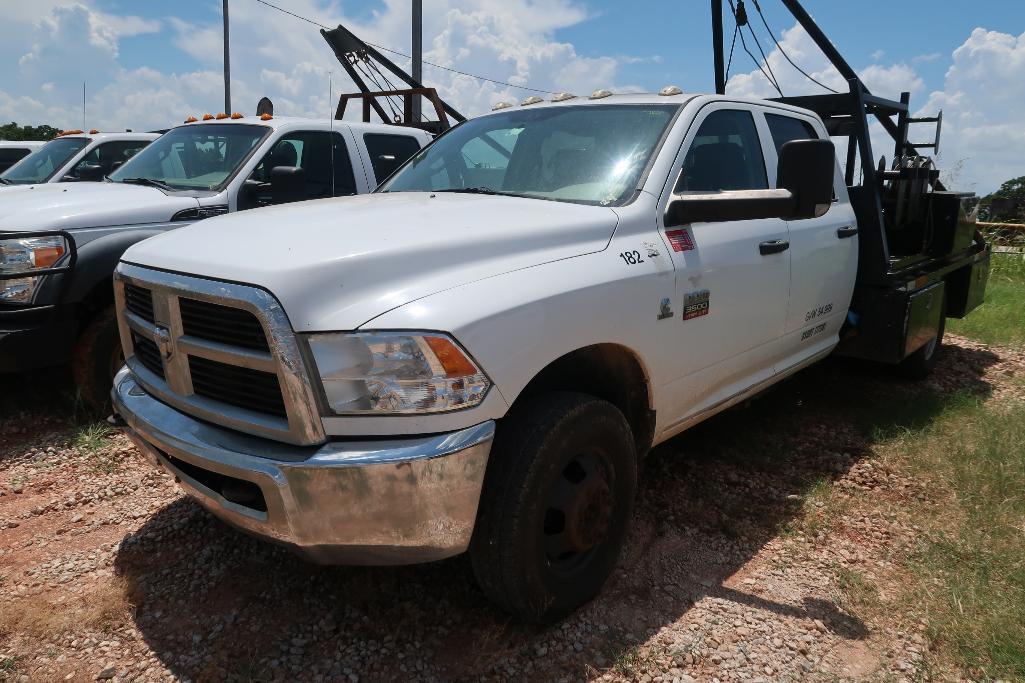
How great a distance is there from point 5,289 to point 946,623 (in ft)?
15.0

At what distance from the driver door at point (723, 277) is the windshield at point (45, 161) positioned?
→ 8.09 meters

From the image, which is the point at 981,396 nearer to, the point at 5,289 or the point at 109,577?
the point at 109,577

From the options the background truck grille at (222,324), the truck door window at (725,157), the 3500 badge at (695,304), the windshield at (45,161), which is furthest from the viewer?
the windshield at (45,161)

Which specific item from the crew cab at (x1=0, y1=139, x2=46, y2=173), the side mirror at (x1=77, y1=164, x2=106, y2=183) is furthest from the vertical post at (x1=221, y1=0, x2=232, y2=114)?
the side mirror at (x1=77, y1=164, x2=106, y2=183)

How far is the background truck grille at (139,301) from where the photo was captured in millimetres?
2713

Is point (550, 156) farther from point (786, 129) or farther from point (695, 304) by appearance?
point (786, 129)

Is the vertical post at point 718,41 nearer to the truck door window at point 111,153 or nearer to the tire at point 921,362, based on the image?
the tire at point 921,362

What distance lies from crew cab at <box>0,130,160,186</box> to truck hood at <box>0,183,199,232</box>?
3831mm

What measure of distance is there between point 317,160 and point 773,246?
370 cm

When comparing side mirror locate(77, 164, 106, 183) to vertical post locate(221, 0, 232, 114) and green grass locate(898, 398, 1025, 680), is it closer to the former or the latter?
green grass locate(898, 398, 1025, 680)

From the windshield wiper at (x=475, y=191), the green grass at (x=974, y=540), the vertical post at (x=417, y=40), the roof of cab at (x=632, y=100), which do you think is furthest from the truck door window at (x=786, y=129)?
the vertical post at (x=417, y=40)

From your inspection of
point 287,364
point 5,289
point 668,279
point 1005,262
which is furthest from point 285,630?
point 1005,262

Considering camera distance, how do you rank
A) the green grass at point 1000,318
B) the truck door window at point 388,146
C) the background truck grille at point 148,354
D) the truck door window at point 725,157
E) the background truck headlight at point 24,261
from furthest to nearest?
the green grass at point 1000,318 → the truck door window at point 388,146 → the background truck headlight at point 24,261 → the truck door window at point 725,157 → the background truck grille at point 148,354

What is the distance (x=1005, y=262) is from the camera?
11586 mm
